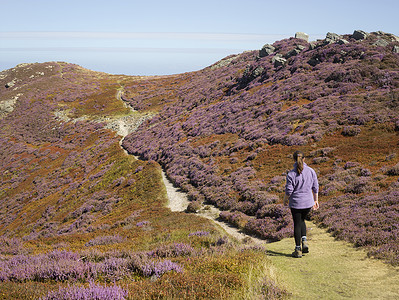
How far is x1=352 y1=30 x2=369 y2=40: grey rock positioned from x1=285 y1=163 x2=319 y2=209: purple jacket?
47009 mm

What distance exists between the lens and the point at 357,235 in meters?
9.66

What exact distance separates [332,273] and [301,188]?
259 cm

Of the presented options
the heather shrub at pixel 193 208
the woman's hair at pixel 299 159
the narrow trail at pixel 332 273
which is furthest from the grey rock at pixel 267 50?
the woman's hair at pixel 299 159

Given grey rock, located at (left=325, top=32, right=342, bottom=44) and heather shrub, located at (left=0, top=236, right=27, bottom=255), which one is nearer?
heather shrub, located at (left=0, top=236, right=27, bottom=255)

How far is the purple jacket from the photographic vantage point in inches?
322

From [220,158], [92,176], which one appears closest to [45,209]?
[92,176]

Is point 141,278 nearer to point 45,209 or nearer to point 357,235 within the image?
point 357,235

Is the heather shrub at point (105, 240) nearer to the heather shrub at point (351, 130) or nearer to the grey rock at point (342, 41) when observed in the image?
the heather shrub at point (351, 130)

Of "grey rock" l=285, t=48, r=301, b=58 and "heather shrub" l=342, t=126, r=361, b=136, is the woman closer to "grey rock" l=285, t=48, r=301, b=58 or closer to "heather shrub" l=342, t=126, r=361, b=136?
"heather shrub" l=342, t=126, r=361, b=136

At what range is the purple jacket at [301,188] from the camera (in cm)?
817

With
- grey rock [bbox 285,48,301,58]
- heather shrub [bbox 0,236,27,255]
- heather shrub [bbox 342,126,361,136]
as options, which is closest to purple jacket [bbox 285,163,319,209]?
heather shrub [bbox 0,236,27,255]

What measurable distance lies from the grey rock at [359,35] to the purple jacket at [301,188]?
47009 mm

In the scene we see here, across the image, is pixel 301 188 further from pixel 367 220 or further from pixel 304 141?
pixel 304 141

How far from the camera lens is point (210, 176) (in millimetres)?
28250
